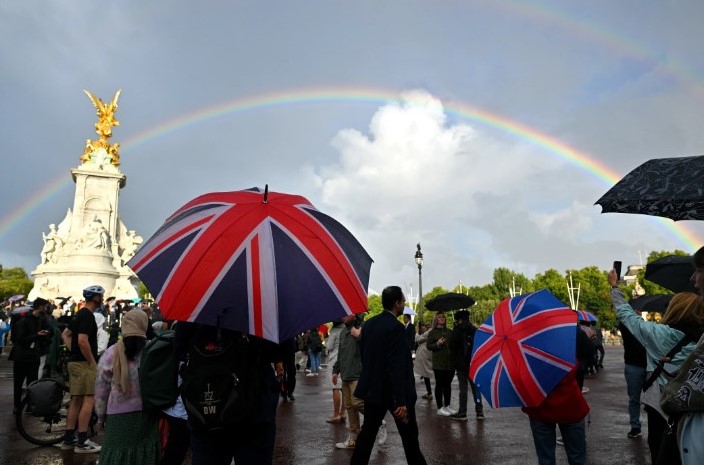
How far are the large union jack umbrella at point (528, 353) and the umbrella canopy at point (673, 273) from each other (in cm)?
178

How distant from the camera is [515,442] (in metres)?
8.48

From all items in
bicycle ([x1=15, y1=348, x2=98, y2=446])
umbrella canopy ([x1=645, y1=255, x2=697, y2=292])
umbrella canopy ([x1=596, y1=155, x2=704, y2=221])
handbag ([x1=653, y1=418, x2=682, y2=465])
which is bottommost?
bicycle ([x1=15, y1=348, x2=98, y2=446])

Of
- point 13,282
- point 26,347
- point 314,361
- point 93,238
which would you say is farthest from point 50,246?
point 13,282

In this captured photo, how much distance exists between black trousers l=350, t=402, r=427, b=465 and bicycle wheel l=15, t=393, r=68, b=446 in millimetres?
4354

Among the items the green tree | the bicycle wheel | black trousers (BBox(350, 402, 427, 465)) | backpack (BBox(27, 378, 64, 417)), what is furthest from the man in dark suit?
the green tree

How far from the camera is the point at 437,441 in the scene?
27.7ft

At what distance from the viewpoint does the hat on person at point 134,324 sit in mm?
4867

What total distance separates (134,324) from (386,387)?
95.8 inches

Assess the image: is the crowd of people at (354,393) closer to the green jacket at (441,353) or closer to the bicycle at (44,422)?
the bicycle at (44,422)

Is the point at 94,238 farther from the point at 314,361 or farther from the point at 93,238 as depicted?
the point at 314,361

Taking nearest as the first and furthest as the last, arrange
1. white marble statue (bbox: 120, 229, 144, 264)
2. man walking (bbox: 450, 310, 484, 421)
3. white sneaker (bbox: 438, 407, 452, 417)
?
man walking (bbox: 450, 310, 484, 421) < white sneaker (bbox: 438, 407, 452, 417) < white marble statue (bbox: 120, 229, 144, 264)

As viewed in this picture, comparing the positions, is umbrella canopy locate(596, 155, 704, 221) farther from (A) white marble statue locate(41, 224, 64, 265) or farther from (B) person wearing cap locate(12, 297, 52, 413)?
(A) white marble statue locate(41, 224, 64, 265)

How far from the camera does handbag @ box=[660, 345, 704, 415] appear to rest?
9.04 feet

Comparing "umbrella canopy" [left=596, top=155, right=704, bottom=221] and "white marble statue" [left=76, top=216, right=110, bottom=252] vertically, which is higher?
"white marble statue" [left=76, top=216, right=110, bottom=252]
